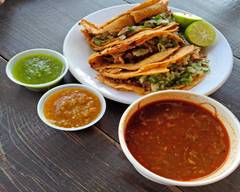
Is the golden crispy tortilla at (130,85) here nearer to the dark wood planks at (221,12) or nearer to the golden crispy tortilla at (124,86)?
the golden crispy tortilla at (124,86)

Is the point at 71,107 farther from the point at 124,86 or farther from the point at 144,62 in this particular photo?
the point at 144,62

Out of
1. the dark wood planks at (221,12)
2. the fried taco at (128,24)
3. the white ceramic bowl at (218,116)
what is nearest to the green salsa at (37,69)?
the fried taco at (128,24)

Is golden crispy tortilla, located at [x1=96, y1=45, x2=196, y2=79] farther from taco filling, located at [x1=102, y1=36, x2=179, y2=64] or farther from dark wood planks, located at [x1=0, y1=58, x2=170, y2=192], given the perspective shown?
dark wood planks, located at [x1=0, y1=58, x2=170, y2=192]

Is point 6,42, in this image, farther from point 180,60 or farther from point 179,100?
point 179,100

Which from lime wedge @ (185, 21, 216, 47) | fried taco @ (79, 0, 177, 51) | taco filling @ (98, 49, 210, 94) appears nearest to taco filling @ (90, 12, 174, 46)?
fried taco @ (79, 0, 177, 51)

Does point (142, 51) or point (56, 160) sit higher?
point (142, 51)

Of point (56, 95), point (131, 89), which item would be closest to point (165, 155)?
point (131, 89)

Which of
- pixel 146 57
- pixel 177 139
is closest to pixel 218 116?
pixel 177 139
